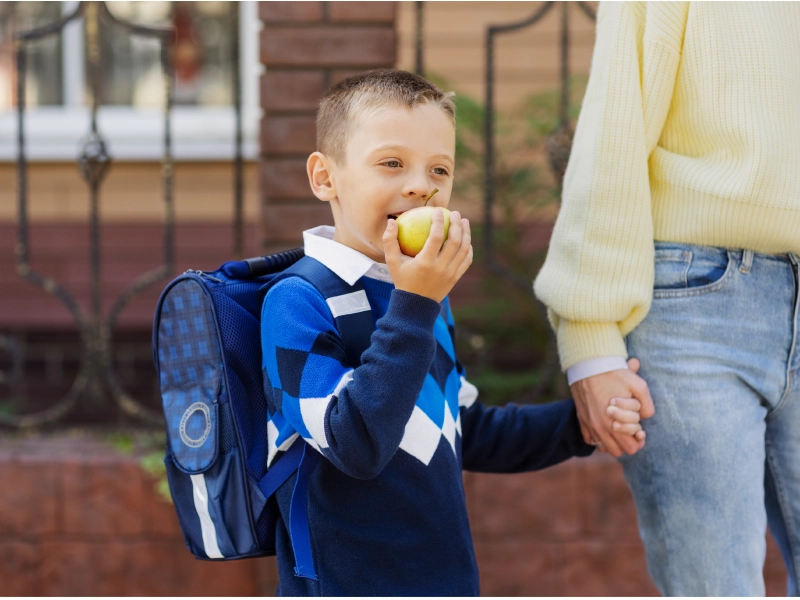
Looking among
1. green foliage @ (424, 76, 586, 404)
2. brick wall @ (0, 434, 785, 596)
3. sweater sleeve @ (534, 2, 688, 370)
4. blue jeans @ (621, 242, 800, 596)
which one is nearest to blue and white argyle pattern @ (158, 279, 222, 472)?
sweater sleeve @ (534, 2, 688, 370)

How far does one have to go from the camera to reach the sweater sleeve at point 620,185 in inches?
64.0

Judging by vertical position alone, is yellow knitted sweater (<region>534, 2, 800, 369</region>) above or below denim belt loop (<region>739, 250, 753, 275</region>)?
above

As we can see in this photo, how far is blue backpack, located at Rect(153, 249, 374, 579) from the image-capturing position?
4.81 feet

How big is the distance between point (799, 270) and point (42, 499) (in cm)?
243

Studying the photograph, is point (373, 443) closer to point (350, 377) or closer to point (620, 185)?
point (350, 377)

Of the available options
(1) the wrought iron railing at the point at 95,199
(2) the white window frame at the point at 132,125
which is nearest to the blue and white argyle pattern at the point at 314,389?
(1) the wrought iron railing at the point at 95,199

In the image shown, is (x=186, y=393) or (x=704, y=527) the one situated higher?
(x=186, y=393)

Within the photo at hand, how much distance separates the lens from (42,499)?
113 inches

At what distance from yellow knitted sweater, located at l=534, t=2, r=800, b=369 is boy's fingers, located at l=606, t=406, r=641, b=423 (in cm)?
11

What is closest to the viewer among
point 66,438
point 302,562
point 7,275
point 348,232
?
point 302,562

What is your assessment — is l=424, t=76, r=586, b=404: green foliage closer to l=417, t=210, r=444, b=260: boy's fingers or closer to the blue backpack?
the blue backpack

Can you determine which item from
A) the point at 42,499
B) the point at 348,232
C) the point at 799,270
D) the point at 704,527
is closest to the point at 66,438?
the point at 42,499

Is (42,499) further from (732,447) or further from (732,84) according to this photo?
(732,84)

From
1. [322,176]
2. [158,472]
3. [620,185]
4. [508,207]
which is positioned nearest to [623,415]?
[620,185]
